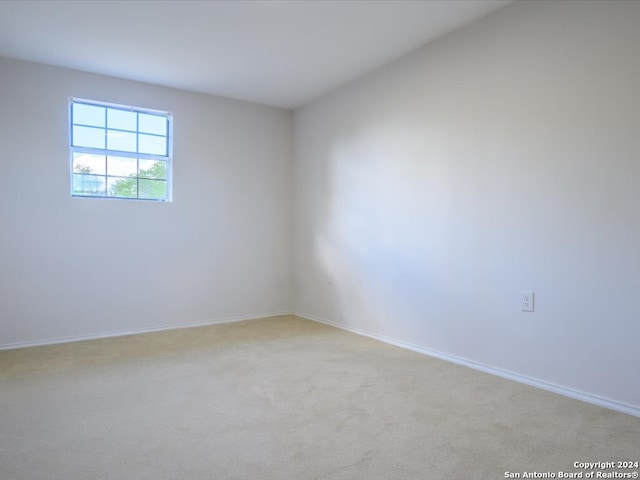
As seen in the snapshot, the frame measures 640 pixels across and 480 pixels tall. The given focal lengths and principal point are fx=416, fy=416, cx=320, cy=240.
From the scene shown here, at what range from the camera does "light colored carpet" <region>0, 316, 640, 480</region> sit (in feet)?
5.45

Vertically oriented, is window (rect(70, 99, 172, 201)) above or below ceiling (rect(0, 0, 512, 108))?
below

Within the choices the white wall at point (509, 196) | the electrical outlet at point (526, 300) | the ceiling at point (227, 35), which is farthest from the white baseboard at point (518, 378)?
the ceiling at point (227, 35)

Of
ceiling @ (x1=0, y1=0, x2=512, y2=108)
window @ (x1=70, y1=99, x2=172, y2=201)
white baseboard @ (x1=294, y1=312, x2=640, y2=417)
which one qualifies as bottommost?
white baseboard @ (x1=294, y1=312, x2=640, y2=417)

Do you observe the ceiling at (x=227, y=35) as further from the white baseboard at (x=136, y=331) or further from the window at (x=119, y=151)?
the white baseboard at (x=136, y=331)

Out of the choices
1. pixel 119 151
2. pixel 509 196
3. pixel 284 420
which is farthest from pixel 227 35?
pixel 284 420

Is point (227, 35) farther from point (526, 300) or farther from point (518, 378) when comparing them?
point (518, 378)

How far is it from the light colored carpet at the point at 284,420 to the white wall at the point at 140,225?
703 millimetres

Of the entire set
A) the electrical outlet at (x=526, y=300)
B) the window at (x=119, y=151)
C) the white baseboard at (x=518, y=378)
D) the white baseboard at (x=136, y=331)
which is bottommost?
the white baseboard at (x=136, y=331)

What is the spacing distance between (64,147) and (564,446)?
415 centimetres

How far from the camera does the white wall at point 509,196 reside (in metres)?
2.20

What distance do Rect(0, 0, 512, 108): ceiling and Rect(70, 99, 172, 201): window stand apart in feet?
1.19

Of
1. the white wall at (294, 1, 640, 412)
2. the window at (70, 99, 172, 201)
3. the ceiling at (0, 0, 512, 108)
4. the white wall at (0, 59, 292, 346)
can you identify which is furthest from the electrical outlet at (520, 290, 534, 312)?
the window at (70, 99, 172, 201)

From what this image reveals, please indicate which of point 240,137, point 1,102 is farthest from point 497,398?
point 1,102

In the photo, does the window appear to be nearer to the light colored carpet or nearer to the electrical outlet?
the light colored carpet
